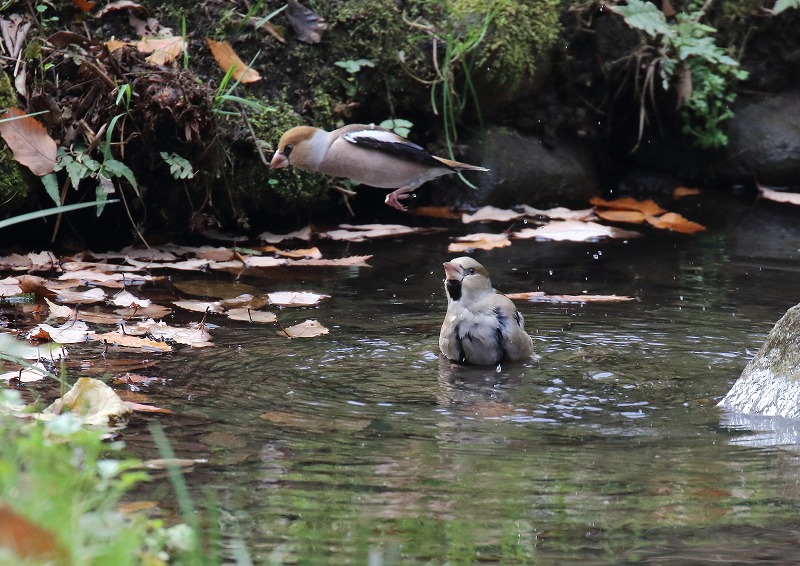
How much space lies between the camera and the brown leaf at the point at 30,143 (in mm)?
6465

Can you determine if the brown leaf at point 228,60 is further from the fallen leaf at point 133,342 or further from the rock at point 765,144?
the rock at point 765,144

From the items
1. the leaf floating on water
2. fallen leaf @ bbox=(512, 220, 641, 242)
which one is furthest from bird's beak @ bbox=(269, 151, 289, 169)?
fallen leaf @ bbox=(512, 220, 641, 242)

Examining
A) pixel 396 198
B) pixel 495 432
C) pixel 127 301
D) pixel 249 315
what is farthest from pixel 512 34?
pixel 495 432

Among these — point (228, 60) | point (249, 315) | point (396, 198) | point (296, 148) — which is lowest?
point (249, 315)

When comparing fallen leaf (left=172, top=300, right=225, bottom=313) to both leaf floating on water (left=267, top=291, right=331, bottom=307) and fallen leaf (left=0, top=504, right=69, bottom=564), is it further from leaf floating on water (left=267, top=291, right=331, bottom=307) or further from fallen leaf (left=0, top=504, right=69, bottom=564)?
fallen leaf (left=0, top=504, right=69, bottom=564)

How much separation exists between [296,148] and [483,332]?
160cm

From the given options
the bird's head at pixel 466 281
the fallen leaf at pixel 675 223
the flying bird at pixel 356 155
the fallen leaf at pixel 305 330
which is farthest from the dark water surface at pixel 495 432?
the fallen leaf at pixel 675 223

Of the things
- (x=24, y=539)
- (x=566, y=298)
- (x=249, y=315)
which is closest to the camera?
(x=24, y=539)

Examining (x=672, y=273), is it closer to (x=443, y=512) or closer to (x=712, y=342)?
(x=712, y=342)

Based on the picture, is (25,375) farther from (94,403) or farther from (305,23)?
(305,23)

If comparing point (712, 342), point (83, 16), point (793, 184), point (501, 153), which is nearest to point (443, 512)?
point (712, 342)

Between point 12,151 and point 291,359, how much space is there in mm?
2597

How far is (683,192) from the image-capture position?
10.4 metres

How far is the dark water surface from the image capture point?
9.74 ft
